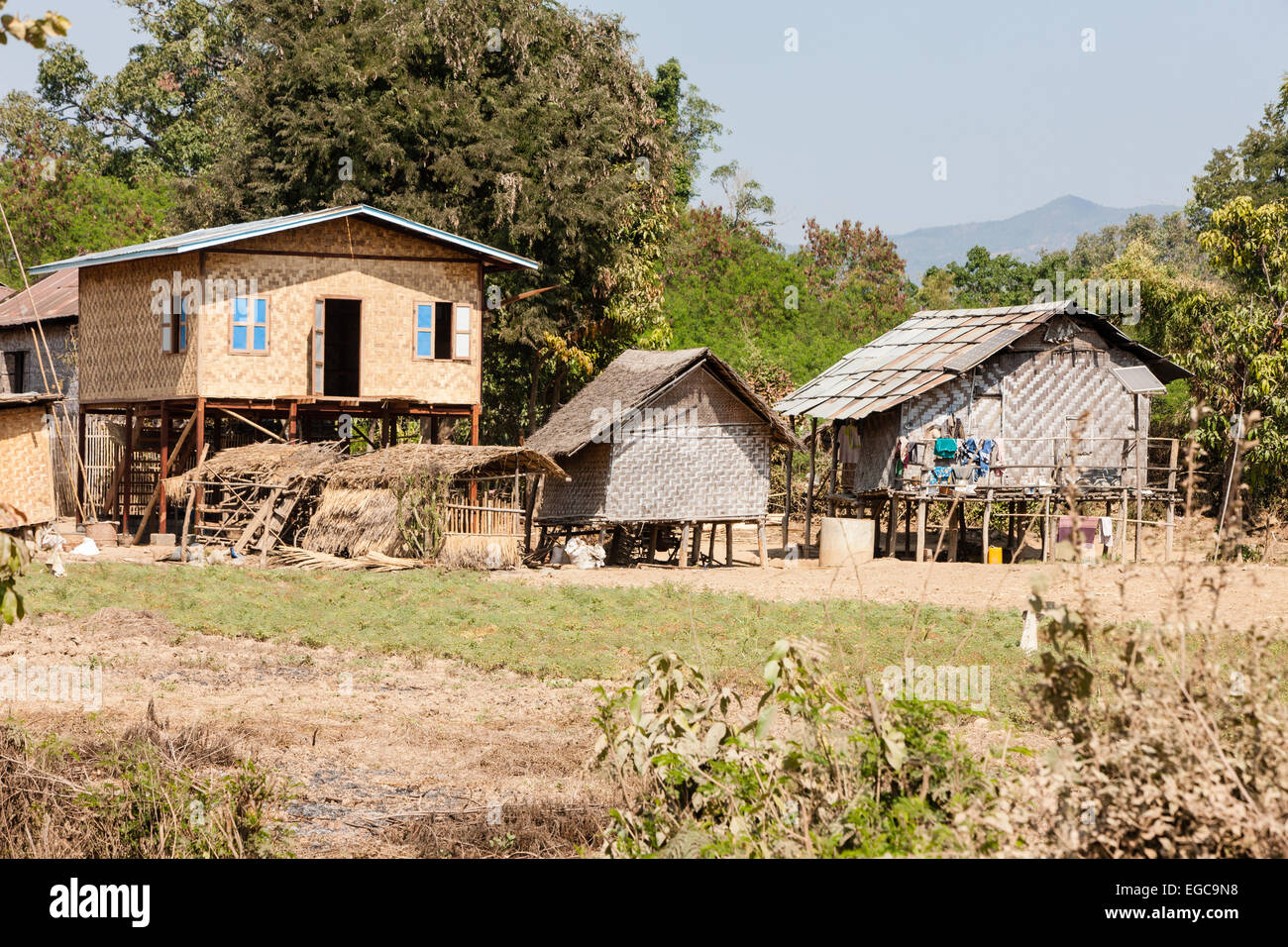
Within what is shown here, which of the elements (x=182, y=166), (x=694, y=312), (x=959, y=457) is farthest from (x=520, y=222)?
(x=182, y=166)

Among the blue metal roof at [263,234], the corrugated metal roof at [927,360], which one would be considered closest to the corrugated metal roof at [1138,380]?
the corrugated metal roof at [927,360]

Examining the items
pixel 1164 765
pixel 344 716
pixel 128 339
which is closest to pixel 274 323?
pixel 128 339

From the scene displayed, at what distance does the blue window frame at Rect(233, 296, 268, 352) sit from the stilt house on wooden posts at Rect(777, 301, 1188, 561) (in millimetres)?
10929

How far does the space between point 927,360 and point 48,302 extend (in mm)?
21764

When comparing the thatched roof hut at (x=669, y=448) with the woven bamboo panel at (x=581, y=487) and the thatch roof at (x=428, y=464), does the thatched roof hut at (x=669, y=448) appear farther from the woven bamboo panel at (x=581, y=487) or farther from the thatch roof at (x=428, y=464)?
the thatch roof at (x=428, y=464)

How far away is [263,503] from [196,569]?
290 centimetres

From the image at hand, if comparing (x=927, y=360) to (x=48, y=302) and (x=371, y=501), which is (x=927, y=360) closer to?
(x=371, y=501)

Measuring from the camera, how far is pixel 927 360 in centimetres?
2806

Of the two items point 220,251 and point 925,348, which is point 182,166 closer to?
point 220,251

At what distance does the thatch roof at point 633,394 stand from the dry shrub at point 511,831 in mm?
16521

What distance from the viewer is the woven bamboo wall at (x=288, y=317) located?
80.6 feet

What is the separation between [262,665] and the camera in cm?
1279
